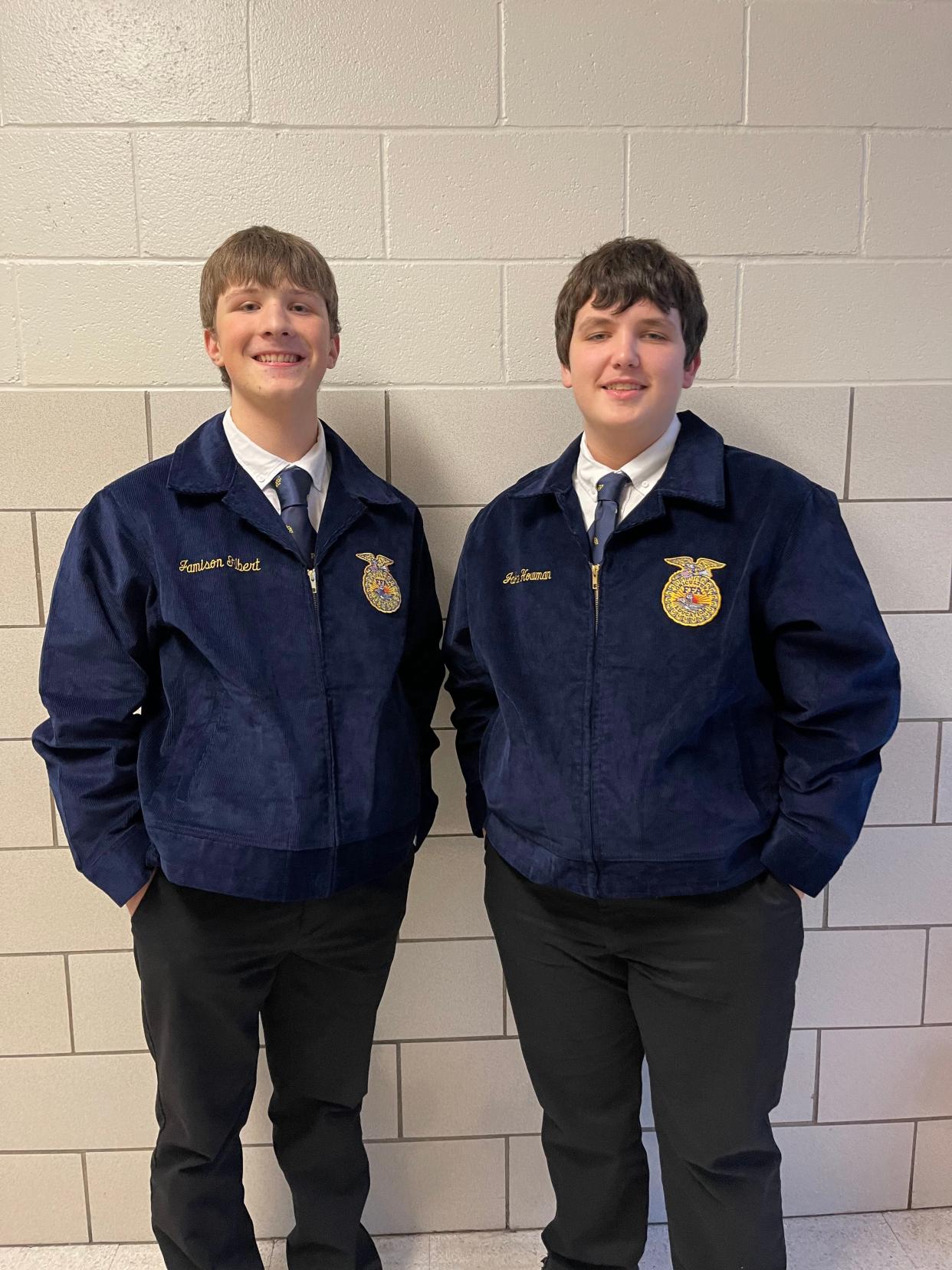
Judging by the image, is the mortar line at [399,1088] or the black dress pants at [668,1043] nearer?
the black dress pants at [668,1043]

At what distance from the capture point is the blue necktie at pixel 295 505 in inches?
55.1

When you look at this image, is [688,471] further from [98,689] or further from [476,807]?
[98,689]

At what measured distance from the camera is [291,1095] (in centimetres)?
154

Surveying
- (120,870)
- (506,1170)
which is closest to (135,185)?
(120,870)

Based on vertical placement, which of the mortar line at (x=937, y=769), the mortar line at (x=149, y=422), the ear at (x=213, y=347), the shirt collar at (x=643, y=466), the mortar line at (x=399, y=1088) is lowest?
the mortar line at (x=399, y=1088)

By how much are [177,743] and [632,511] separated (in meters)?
0.75

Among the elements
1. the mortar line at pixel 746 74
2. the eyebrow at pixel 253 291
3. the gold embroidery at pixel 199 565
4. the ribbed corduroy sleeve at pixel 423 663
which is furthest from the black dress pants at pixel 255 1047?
the mortar line at pixel 746 74

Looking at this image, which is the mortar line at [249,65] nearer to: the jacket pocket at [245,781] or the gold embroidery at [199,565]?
the gold embroidery at [199,565]

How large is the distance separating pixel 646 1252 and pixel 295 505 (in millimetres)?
1555

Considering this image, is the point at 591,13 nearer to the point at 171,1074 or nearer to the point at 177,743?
the point at 177,743

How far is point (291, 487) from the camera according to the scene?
4.60ft

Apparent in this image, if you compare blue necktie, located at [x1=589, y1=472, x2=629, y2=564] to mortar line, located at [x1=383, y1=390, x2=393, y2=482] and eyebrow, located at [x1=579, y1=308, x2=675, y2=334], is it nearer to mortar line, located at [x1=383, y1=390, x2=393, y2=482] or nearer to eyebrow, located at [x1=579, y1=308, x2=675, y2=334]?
eyebrow, located at [x1=579, y1=308, x2=675, y2=334]

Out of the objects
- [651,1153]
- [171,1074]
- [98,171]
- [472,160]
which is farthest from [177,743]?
[651,1153]

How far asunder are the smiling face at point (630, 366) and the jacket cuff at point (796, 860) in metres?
0.61
